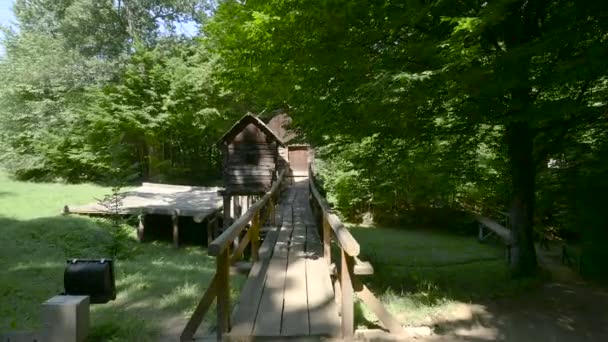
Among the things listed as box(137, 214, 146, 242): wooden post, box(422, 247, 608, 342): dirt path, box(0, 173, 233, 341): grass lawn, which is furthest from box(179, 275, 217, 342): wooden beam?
box(137, 214, 146, 242): wooden post

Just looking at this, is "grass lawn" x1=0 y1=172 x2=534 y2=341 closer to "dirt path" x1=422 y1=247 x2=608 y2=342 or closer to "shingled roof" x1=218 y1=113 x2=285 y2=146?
"dirt path" x1=422 y1=247 x2=608 y2=342

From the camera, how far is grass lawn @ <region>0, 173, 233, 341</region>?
5641 millimetres

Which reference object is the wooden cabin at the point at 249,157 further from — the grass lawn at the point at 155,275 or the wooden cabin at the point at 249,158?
the grass lawn at the point at 155,275

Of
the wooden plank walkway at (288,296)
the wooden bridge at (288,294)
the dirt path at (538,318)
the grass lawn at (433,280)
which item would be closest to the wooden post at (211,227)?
the grass lawn at (433,280)

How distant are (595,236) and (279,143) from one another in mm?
10642

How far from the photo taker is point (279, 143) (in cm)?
1641

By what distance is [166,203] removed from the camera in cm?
1812

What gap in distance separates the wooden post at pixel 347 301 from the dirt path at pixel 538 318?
1086 millimetres

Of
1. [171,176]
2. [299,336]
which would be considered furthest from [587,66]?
[171,176]

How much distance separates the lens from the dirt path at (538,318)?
18.8 feet

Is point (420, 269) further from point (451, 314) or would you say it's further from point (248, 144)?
point (248, 144)

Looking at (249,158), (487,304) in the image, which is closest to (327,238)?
(487,304)

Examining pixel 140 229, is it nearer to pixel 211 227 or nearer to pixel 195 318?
pixel 211 227

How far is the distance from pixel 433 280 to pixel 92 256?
8.42m
